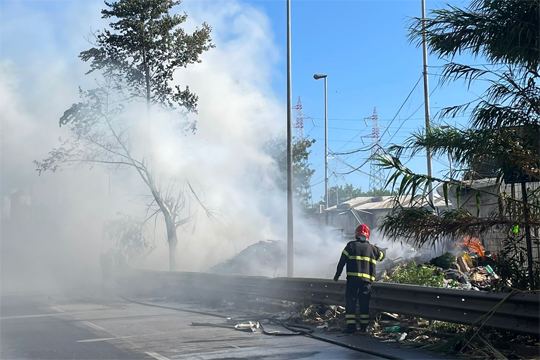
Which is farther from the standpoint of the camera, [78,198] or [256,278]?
[78,198]

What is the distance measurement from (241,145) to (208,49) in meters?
5.61

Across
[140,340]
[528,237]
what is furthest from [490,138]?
[140,340]

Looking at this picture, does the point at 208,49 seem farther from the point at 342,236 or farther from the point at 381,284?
the point at 381,284

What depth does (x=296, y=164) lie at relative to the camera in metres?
47.5

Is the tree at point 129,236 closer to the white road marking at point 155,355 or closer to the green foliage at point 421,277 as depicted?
the green foliage at point 421,277

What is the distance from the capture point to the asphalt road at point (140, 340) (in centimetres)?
778

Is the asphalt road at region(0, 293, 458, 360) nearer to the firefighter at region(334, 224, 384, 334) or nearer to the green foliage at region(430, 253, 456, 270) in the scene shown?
the firefighter at region(334, 224, 384, 334)

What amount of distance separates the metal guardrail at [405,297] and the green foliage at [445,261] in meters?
4.99

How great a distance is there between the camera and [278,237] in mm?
27234

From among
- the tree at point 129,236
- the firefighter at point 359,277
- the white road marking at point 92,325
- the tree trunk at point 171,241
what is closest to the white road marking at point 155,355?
the white road marking at point 92,325

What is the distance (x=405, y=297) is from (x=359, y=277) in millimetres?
823

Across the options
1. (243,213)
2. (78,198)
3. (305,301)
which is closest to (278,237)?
(243,213)

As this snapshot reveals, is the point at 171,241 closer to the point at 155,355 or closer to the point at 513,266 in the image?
the point at 155,355

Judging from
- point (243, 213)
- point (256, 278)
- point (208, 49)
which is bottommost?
point (256, 278)
